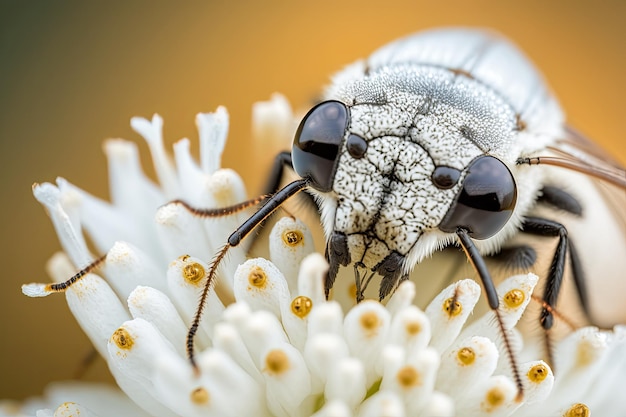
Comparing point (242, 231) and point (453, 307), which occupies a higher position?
point (242, 231)

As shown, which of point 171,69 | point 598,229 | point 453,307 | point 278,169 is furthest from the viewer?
point 171,69

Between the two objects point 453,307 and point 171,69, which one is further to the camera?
point 171,69

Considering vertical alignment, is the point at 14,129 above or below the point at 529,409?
above

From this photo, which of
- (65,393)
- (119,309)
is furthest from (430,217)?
(65,393)

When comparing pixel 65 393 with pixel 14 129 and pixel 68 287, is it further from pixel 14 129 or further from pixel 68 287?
pixel 14 129

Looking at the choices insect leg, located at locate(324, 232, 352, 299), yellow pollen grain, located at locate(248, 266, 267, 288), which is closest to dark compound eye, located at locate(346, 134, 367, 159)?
insect leg, located at locate(324, 232, 352, 299)

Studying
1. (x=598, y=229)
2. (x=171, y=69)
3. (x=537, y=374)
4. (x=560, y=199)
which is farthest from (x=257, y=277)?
(x=171, y=69)

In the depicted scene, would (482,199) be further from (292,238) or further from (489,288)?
(292,238)
